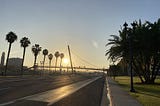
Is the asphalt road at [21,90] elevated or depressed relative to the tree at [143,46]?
depressed

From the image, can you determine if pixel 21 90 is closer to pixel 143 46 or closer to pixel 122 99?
pixel 122 99

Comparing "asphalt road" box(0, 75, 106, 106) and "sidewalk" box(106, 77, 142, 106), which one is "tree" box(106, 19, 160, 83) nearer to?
"asphalt road" box(0, 75, 106, 106)

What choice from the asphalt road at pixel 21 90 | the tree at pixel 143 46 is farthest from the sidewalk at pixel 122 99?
the tree at pixel 143 46

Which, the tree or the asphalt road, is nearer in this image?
the asphalt road

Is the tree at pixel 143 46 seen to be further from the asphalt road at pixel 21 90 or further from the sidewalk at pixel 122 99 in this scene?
the sidewalk at pixel 122 99

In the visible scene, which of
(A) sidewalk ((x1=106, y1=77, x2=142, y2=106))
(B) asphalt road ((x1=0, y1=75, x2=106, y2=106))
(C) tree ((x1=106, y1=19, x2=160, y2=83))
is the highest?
(C) tree ((x1=106, y1=19, x2=160, y2=83))

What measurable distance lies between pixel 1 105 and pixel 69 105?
3.34 metres

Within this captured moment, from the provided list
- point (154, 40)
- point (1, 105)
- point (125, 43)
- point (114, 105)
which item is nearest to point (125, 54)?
point (125, 43)

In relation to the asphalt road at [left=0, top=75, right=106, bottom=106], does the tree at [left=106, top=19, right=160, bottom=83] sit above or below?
above

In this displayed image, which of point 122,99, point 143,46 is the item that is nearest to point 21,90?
point 122,99

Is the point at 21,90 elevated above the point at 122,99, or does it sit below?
above

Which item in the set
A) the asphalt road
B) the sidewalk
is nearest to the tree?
the asphalt road

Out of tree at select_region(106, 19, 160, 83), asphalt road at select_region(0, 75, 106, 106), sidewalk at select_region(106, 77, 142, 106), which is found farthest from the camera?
tree at select_region(106, 19, 160, 83)

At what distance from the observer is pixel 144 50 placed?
2087 inches
